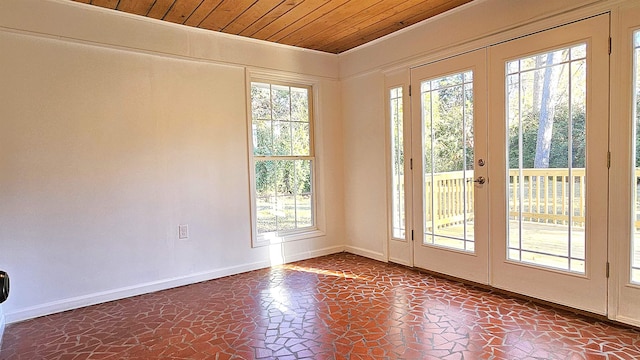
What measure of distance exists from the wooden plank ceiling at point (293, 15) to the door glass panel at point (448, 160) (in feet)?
2.23

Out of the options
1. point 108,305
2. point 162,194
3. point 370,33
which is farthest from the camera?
point 370,33

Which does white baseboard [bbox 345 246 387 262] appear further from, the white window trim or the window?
the window

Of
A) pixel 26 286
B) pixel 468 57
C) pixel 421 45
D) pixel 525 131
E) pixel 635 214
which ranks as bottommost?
pixel 26 286

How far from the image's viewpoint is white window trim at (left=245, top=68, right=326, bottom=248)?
387cm

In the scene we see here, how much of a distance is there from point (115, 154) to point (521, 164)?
3.32m

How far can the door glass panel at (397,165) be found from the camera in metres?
3.87

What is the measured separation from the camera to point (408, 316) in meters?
2.63

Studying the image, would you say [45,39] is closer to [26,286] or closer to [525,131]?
[26,286]

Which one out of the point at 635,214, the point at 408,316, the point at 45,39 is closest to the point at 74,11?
the point at 45,39

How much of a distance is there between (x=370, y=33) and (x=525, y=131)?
1822 millimetres

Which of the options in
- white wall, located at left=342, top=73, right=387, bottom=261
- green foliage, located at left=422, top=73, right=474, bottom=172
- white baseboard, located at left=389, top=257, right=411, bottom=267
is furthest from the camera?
white wall, located at left=342, top=73, right=387, bottom=261

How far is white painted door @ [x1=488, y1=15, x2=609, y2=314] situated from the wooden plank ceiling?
0.86 meters

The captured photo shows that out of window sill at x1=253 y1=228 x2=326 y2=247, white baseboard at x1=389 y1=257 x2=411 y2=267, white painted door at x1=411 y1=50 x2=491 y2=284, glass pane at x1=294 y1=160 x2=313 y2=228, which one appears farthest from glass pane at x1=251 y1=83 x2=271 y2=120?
white baseboard at x1=389 y1=257 x2=411 y2=267

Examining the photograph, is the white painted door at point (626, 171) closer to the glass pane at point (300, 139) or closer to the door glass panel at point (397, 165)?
the door glass panel at point (397, 165)
